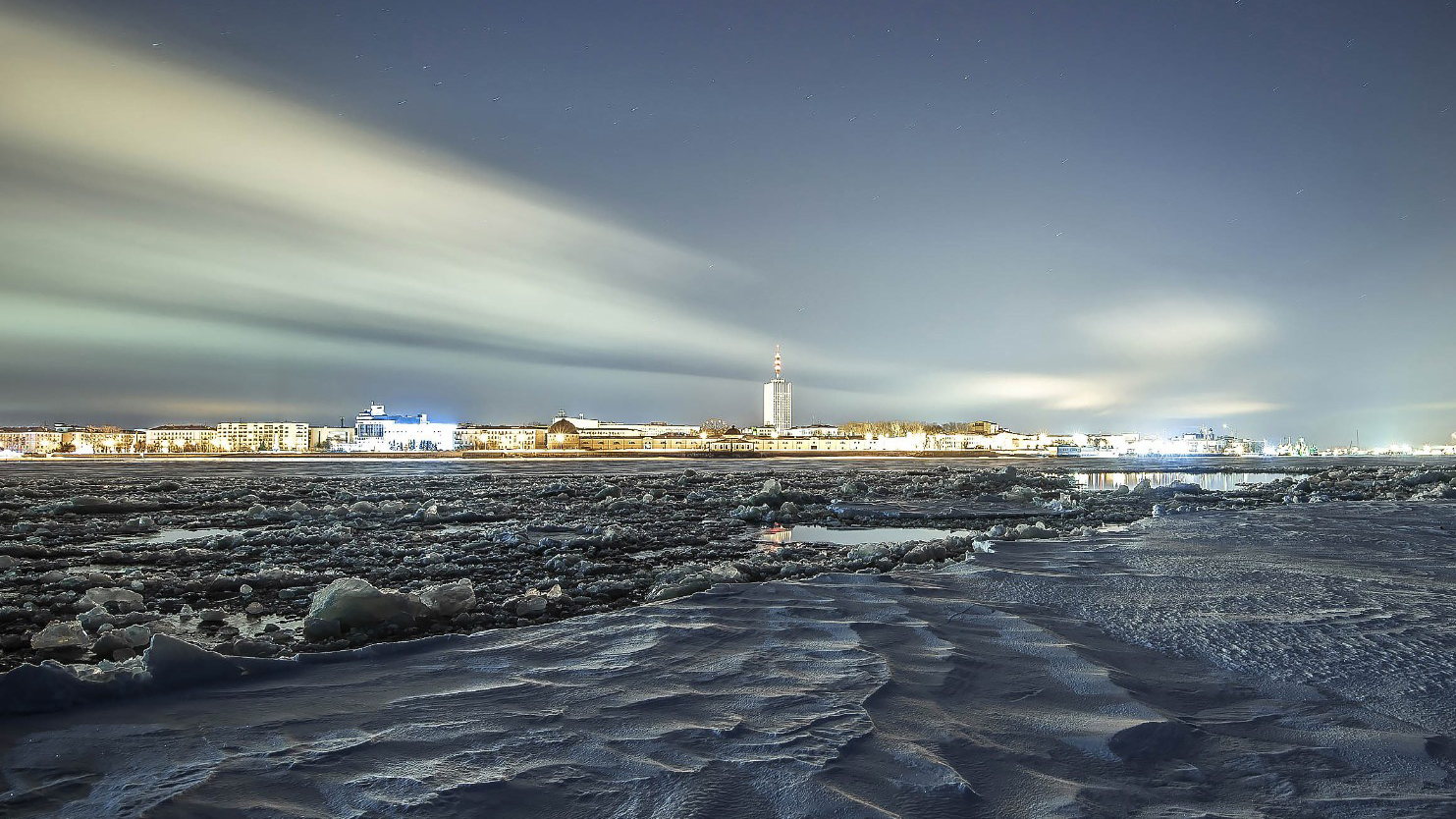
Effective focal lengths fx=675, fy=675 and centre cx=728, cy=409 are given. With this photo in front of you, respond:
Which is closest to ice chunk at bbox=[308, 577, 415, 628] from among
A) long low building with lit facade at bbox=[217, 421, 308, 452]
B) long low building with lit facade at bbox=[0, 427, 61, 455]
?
long low building with lit facade at bbox=[0, 427, 61, 455]

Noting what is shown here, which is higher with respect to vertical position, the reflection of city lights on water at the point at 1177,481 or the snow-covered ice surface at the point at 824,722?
the snow-covered ice surface at the point at 824,722

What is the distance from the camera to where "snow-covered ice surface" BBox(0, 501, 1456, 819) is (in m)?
1.97

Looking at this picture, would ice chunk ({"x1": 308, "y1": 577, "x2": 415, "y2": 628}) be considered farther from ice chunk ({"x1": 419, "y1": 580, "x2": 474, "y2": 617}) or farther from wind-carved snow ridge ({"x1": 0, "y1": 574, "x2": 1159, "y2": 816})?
wind-carved snow ridge ({"x1": 0, "y1": 574, "x2": 1159, "y2": 816})

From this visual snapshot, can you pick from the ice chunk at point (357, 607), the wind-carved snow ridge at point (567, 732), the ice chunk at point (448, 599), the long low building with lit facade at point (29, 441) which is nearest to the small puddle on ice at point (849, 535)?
the ice chunk at point (448, 599)

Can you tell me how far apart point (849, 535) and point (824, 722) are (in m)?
8.09

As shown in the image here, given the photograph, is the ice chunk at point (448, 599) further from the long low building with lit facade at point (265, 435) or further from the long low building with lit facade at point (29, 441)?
the long low building with lit facade at point (265, 435)

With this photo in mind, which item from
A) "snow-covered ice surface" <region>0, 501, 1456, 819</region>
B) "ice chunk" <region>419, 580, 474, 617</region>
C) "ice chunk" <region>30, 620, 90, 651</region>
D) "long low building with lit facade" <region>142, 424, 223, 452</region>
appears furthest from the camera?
"long low building with lit facade" <region>142, 424, 223, 452</region>

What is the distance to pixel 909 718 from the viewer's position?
8.54 ft

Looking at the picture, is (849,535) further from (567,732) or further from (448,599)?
(567,732)

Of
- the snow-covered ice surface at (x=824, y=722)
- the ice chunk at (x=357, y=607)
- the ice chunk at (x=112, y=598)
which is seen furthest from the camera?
the ice chunk at (x=112, y=598)

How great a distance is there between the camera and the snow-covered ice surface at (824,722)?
6.48 ft

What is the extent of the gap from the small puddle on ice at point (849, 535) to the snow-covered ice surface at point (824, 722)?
16.5 feet

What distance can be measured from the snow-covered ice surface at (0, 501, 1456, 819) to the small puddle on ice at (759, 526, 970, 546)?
5.04 meters

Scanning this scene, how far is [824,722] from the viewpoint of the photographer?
2537 millimetres
